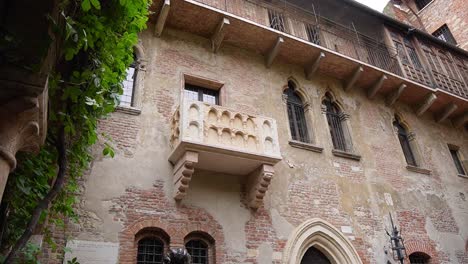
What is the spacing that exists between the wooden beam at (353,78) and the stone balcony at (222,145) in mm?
4354

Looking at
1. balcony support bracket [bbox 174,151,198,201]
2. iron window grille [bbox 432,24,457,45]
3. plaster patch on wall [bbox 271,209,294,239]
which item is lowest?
plaster patch on wall [bbox 271,209,294,239]

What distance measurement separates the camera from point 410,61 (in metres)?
12.4

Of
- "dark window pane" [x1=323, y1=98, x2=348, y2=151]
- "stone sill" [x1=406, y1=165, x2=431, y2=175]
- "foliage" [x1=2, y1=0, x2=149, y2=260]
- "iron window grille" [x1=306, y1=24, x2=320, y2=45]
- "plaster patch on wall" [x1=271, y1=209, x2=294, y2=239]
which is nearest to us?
"foliage" [x1=2, y1=0, x2=149, y2=260]

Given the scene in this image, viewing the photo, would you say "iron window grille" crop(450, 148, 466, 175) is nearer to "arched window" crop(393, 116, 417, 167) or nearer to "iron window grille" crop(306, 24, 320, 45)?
"arched window" crop(393, 116, 417, 167)

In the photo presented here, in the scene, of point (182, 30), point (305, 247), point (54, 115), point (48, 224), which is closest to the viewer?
point (54, 115)

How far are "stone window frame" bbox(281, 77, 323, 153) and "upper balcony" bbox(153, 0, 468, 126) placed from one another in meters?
0.63

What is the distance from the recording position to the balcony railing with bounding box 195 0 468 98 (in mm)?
11086

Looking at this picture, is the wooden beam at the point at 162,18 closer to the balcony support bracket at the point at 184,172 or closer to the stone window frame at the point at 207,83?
the stone window frame at the point at 207,83

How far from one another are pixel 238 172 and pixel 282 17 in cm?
603

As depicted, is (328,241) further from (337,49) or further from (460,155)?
(460,155)

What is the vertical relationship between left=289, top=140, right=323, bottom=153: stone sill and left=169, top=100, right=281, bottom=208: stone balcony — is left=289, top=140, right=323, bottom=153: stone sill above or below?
above

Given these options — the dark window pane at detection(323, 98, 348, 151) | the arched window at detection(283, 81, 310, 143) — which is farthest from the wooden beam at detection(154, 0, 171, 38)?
the dark window pane at detection(323, 98, 348, 151)

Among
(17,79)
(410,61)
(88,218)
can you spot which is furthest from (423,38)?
(17,79)

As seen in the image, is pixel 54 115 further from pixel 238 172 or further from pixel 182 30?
pixel 182 30
